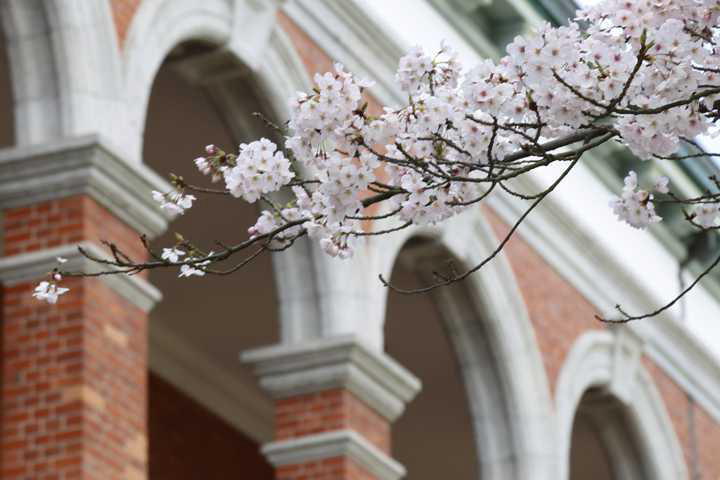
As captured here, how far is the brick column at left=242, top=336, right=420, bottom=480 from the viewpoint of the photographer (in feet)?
38.9

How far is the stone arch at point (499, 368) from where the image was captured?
47.6 feet

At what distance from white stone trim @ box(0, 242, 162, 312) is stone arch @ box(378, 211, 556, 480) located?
480cm

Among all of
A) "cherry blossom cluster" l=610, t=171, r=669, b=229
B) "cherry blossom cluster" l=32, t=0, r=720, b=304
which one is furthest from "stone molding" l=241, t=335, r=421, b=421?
"cherry blossom cluster" l=610, t=171, r=669, b=229

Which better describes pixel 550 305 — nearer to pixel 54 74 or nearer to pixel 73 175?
pixel 54 74

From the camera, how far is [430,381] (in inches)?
663

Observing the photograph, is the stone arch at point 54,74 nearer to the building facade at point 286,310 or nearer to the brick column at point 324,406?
the building facade at point 286,310

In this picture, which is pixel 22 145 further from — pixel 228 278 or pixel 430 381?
pixel 430 381


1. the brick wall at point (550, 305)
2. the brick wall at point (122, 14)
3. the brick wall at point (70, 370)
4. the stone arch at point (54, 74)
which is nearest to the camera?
the brick wall at point (70, 370)

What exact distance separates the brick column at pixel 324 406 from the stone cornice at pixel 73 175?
7.09 feet

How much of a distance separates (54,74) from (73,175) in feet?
1.92

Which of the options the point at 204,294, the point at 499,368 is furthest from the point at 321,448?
the point at 204,294

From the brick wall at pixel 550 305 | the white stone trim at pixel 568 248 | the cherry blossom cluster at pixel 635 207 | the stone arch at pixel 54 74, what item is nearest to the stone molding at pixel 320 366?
the white stone trim at pixel 568 248

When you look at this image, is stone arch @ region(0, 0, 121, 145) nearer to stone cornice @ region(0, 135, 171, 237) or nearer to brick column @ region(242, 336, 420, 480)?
stone cornice @ region(0, 135, 171, 237)

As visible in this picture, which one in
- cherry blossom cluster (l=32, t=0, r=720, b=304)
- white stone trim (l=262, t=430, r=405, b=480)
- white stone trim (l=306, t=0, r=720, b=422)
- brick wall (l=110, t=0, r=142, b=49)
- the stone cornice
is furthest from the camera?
white stone trim (l=306, t=0, r=720, b=422)
